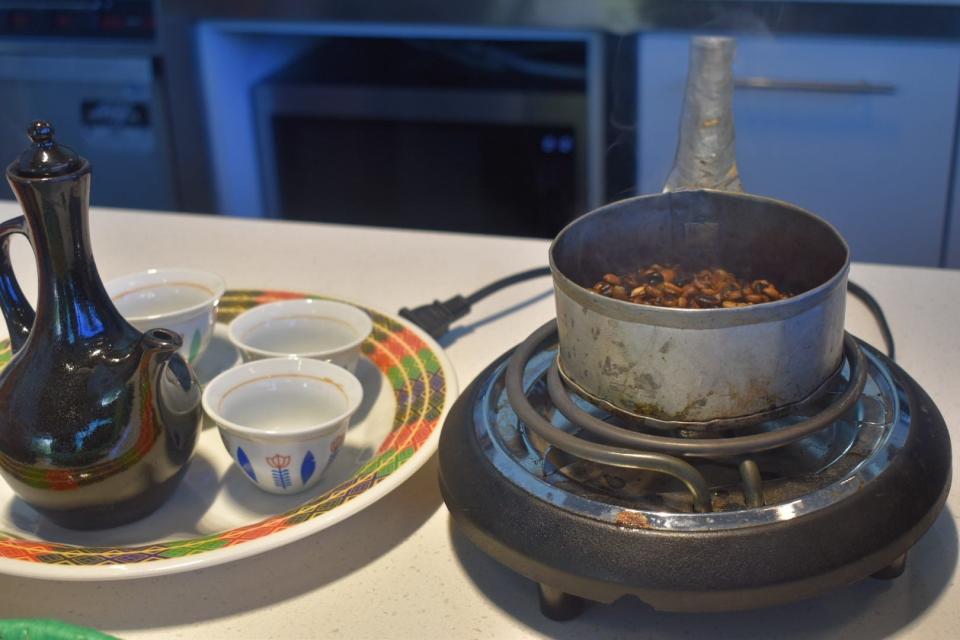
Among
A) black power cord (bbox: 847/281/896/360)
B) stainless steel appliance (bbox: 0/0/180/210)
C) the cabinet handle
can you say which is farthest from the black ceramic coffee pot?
stainless steel appliance (bbox: 0/0/180/210)

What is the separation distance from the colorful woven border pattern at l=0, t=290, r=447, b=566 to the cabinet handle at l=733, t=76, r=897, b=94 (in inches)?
40.2

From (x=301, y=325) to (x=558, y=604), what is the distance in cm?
37

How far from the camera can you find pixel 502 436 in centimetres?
63

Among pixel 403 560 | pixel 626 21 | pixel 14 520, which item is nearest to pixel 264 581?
pixel 403 560

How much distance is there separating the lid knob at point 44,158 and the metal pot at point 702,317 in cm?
28

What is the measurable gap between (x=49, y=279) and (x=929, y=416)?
518 mm

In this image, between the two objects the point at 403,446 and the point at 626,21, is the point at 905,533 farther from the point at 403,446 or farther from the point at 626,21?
the point at 626,21

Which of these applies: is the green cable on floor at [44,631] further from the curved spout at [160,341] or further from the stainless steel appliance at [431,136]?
the stainless steel appliance at [431,136]

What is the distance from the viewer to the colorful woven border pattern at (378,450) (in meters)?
0.62

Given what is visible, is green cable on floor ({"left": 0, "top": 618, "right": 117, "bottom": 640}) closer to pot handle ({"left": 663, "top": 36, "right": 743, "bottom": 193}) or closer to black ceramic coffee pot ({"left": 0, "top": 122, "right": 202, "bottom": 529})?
black ceramic coffee pot ({"left": 0, "top": 122, "right": 202, "bottom": 529})

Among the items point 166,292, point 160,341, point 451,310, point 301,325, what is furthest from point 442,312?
point 160,341

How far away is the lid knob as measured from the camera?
601mm

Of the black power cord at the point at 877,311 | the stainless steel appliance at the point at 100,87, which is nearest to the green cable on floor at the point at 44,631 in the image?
the black power cord at the point at 877,311

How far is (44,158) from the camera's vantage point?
1.98ft
